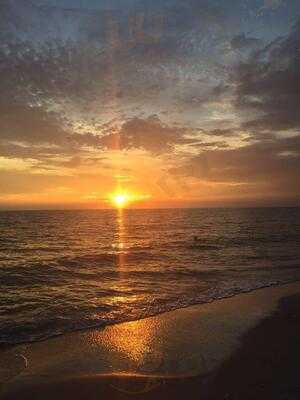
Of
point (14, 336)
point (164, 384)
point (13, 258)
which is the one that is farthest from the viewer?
point (13, 258)

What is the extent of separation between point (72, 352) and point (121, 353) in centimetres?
130

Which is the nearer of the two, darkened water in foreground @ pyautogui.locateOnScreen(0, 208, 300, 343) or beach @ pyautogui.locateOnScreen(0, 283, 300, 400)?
beach @ pyautogui.locateOnScreen(0, 283, 300, 400)

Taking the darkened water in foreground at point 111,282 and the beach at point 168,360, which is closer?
the beach at point 168,360

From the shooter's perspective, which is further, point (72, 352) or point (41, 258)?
point (41, 258)

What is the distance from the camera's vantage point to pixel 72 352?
9172 mm

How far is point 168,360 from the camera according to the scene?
843 cm

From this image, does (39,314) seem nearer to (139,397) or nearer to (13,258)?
(139,397)

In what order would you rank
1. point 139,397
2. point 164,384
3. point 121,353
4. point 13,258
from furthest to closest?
point 13,258, point 121,353, point 164,384, point 139,397

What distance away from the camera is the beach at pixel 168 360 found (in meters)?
6.89

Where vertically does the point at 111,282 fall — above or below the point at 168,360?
below

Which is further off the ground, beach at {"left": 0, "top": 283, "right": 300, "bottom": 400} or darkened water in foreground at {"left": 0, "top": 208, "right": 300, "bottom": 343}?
beach at {"left": 0, "top": 283, "right": 300, "bottom": 400}

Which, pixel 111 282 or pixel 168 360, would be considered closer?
pixel 168 360

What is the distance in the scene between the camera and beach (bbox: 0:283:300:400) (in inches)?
271

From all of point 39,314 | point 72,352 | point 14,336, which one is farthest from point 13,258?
point 72,352
